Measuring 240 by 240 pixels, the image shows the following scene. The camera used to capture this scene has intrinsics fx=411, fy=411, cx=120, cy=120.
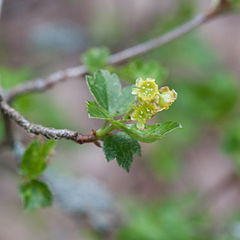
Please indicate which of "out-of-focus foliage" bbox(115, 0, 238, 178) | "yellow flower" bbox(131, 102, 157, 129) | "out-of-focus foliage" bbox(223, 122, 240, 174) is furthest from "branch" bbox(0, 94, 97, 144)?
"out-of-focus foliage" bbox(115, 0, 238, 178)

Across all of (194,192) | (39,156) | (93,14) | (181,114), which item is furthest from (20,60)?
(39,156)

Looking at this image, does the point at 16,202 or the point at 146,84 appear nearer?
the point at 146,84

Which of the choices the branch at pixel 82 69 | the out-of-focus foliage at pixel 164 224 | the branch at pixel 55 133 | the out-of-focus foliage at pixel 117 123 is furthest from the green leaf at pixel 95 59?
the out-of-focus foliage at pixel 164 224

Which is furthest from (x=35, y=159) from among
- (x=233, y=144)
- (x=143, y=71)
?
(x=233, y=144)

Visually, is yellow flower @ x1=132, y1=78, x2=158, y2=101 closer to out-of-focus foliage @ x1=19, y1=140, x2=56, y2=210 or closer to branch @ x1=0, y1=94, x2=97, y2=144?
branch @ x1=0, y1=94, x2=97, y2=144

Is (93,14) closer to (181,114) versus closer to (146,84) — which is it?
(181,114)

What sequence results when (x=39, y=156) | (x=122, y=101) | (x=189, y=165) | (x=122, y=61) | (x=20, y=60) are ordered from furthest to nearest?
(x=20, y=60) < (x=189, y=165) < (x=122, y=61) < (x=39, y=156) < (x=122, y=101)

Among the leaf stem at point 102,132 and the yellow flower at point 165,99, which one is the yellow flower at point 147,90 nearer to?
the yellow flower at point 165,99
